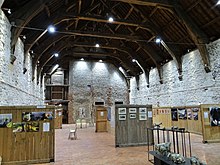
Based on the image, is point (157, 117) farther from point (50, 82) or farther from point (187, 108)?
point (50, 82)

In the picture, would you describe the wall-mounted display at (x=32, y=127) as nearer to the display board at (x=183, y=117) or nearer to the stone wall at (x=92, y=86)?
the display board at (x=183, y=117)

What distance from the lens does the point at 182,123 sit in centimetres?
1145

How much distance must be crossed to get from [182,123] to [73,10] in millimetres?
10317

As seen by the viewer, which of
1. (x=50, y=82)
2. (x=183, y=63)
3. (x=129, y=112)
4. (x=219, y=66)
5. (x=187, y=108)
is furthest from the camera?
(x=50, y=82)

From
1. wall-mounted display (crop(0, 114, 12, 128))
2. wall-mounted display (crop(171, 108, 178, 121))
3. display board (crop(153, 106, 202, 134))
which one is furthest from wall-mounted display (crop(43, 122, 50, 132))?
wall-mounted display (crop(171, 108, 178, 121))

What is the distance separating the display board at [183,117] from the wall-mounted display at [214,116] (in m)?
2.13

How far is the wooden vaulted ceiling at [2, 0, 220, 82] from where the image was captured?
8837 mm

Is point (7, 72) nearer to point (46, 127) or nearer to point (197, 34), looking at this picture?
point (46, 127)

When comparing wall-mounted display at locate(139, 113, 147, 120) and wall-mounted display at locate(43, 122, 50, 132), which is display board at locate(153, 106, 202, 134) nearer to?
wall-mounted display at locate(139, 113, 147, 120)

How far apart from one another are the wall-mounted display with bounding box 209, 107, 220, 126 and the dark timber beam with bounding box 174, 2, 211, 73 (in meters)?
3.45

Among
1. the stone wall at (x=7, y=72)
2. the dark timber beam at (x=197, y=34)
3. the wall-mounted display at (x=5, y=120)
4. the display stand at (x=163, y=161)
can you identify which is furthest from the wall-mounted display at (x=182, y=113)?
the wall-mounted display at (x=5, y=120)

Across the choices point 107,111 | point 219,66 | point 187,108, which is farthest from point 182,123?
point 107,111

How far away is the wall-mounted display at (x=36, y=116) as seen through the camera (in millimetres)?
5289

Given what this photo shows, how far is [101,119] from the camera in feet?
40.5
